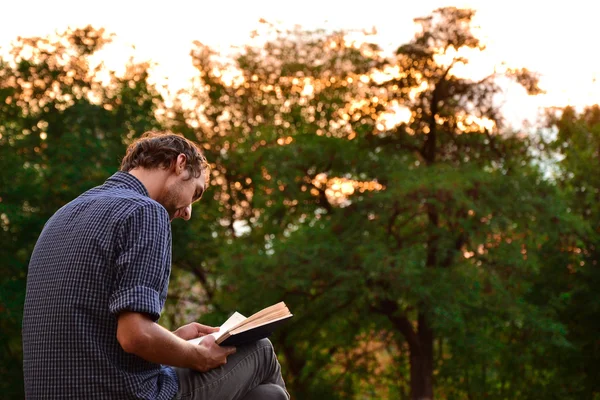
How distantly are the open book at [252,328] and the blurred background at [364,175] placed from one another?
14.2m

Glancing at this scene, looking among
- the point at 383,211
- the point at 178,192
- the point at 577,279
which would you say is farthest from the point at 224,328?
the point at 577,279

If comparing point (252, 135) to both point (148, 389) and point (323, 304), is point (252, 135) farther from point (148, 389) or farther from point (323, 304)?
point (148, 389)

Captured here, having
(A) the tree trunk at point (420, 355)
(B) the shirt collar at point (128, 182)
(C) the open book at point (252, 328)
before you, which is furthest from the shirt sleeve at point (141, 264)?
(A) the tree trunk at point (420, 355)

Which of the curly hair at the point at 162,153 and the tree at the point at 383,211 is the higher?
the tree at the point at 383,211

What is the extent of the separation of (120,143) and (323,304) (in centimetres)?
710

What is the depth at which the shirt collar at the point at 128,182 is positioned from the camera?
249 centimetres

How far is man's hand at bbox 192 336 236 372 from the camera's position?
2.49 m

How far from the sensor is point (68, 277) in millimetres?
2289

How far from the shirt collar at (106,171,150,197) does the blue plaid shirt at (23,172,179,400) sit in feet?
0.48

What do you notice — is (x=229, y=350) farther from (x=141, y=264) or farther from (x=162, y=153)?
(x=162, y=153)

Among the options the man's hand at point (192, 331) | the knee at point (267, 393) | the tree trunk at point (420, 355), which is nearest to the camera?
the knee at point (267, 393)

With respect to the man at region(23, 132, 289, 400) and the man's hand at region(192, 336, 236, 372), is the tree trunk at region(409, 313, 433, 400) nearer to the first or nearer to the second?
the man's hand at region(192, 336, 236, 372)

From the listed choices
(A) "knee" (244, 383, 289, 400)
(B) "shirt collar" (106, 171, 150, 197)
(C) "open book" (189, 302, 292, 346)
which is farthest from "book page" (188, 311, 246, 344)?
(B) "shirt collar" (106, 171, 150, 197)

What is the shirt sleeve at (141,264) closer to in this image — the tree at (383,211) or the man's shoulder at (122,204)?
the man's shoulder at (122,204)
